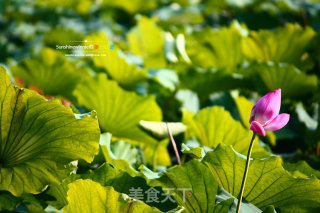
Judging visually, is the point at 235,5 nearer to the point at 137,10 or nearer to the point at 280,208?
the point at 137,10

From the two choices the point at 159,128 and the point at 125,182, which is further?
the point at 159,128

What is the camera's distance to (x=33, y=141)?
0.58 m

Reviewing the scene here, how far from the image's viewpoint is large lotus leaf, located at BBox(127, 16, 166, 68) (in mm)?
1419

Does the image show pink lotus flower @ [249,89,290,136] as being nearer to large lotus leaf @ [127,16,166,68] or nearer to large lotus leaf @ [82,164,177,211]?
large lotus leaf @ [82,164,177,211]

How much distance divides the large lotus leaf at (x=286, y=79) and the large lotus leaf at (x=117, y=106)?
0.93ft

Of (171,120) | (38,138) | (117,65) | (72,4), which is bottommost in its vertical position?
(72,4)

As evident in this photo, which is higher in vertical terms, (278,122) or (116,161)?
(278,122)

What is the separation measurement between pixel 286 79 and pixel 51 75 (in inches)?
23.8

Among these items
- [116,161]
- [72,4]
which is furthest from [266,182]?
[72,4]

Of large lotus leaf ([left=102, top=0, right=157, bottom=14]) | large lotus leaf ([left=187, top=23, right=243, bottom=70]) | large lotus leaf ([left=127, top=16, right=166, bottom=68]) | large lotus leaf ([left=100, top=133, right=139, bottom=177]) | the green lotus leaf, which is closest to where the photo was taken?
large lotus leaf ([left=100, top=133, right=139, bottom=177])

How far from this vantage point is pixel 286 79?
1005 millimetres

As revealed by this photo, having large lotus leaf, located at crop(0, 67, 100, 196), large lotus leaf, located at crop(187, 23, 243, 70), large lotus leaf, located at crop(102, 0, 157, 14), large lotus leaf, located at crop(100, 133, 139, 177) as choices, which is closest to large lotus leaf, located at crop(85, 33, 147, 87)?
large lotus leaf, located at crop(187, 23, 243, 70)

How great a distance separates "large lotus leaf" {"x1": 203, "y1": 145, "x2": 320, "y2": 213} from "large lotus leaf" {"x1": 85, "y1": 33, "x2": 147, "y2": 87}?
0.54 meters

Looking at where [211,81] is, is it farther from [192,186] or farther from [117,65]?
[192,186]
